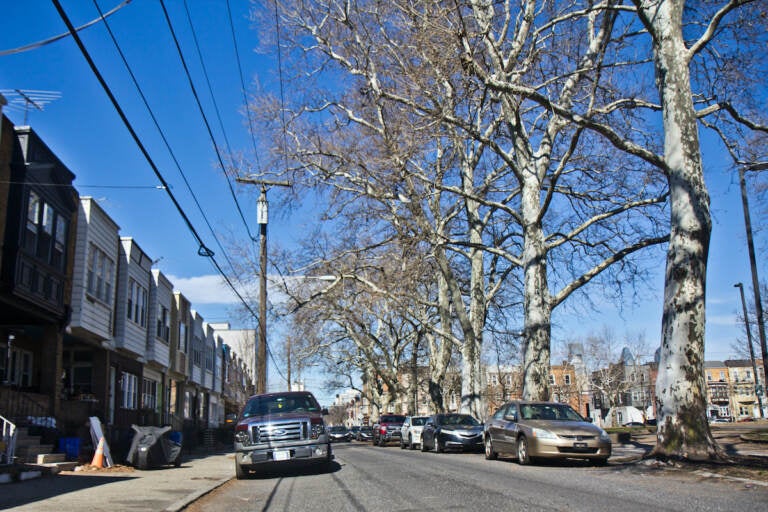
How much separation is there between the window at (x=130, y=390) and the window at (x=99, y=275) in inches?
191

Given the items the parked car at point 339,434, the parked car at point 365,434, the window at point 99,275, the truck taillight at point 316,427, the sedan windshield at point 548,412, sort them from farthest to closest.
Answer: the parked car at point 339,434 < the parked car at point 365,434 < the window at point 99,275 < the sedan windshield at point 548,412 < the truck taillight at point 316,427

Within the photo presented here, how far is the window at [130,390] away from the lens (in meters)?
26.7

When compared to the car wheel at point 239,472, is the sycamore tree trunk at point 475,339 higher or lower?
higher

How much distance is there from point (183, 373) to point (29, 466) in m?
21.7

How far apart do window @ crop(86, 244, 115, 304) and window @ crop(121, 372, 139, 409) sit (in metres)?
4.84

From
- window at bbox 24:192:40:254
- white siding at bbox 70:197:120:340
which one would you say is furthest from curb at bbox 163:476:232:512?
white siding at bbox 70:197:120:340

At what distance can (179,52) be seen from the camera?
12.7 m

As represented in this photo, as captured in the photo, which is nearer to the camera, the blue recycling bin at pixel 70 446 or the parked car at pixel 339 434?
the blue recycling bin at pixel 70 446

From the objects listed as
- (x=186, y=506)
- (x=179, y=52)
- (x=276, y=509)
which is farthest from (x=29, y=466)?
(x=179, y=52)

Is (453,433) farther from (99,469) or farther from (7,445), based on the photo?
(7,445)

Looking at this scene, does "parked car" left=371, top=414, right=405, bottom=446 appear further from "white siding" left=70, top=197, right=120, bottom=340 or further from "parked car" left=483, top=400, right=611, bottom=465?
"parked car" left=483, top=400, right=611, bottom=465

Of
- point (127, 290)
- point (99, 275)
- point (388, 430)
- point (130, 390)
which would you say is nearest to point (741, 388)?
point (388, 430)

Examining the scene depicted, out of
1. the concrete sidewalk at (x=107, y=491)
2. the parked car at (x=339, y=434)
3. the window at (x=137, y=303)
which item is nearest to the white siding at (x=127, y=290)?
the window at (x=137, y=303)

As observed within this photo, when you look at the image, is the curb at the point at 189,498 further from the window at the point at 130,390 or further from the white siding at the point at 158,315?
the white siding at the point at 158,315
